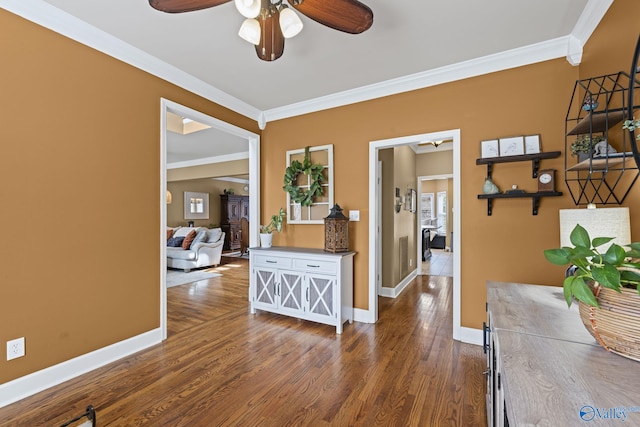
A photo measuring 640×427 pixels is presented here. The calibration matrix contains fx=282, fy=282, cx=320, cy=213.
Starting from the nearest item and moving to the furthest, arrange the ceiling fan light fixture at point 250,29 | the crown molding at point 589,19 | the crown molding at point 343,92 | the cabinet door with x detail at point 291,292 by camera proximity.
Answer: the ceiling fan light fixture at point 250,29, the crown molding at point 589,19, the crown molding at point 343,92, the cabinet door with x detail at point 291,292

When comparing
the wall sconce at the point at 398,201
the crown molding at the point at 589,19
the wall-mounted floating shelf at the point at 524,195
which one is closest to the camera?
the crown molding at the point at 589,19

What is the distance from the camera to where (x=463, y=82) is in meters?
2.79

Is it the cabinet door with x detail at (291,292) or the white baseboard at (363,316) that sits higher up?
the cabinet door with x detail at (291,292)

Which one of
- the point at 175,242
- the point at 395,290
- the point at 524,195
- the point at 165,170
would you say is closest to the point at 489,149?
the point at 524,195

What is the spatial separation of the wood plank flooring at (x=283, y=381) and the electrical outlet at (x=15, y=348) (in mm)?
308

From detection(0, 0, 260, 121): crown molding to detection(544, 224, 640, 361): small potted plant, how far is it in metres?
3.30

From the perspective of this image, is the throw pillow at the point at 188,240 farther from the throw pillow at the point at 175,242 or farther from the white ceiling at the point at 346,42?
the white ceiling at the point at 346,42

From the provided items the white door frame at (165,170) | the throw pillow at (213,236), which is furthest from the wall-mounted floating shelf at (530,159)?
the throw pillow at (213,236)

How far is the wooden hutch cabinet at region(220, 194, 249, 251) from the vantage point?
9617 mm

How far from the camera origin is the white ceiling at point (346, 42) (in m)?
2.01

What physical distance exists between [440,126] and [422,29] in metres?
0.97

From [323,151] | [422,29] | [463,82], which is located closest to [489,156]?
[463,82]

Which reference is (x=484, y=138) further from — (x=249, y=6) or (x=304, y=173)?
(x=249, y=6)

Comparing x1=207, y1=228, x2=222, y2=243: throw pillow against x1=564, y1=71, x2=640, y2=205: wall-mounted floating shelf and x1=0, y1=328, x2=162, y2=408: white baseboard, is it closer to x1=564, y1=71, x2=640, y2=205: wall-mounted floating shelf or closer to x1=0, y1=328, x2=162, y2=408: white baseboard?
x1=0, y1=328, x2=162, y2=408: white baseboard
